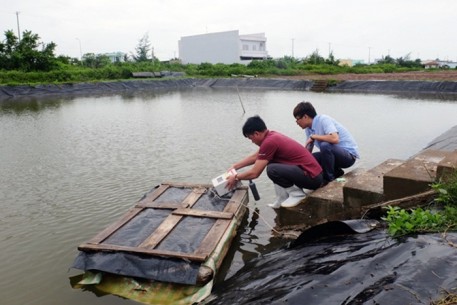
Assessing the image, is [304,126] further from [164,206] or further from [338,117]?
[338,117]

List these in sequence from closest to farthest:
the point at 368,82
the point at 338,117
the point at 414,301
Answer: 1. the point at 414,301
2. the point at 338,117
3. the point at 368,82

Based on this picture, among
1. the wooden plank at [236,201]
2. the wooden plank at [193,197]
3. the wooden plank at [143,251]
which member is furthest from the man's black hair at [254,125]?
the wooden plank at [143,251]

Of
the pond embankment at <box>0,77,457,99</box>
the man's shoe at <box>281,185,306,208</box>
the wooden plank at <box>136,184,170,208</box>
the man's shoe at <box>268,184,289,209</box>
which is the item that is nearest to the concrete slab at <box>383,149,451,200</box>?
the man's shoe at <box>281,185,306,208</box>

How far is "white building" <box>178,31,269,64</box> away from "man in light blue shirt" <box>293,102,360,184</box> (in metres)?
54.1

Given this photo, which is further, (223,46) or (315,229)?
(223,46)

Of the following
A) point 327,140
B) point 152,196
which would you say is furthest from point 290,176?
point 152,196

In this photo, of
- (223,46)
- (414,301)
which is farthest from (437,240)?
(223,46)

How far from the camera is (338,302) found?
2191 millimetres

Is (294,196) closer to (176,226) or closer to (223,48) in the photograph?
(176,226)

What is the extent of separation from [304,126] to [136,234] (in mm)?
2604

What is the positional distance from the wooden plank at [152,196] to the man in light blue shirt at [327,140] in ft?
6.97

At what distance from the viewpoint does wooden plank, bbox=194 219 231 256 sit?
3483mm

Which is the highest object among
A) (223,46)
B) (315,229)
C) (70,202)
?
(223,46)

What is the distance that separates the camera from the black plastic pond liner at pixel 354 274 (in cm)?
221
